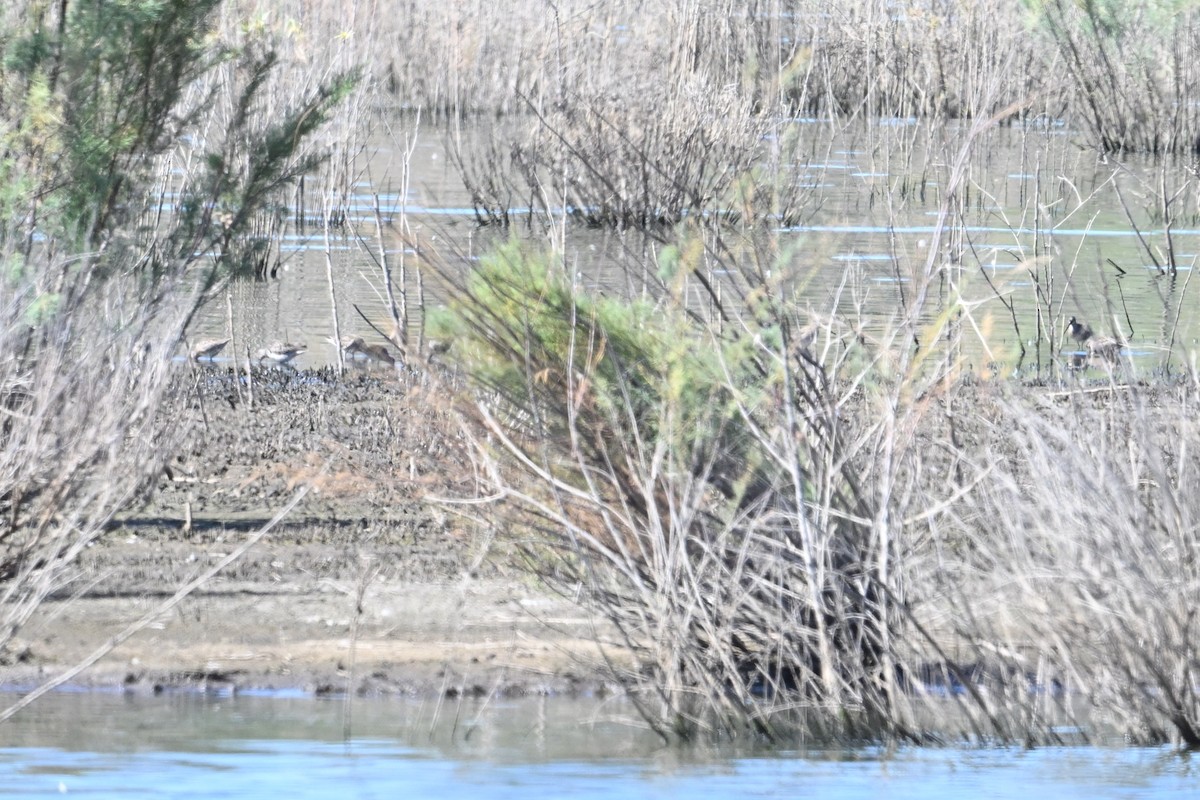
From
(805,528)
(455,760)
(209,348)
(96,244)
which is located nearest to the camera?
(805,528)

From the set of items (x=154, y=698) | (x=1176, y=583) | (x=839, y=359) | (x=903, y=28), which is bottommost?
(x=154, y=698)

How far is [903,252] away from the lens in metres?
11.3

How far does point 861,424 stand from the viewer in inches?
223

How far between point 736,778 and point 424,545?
2.87 m

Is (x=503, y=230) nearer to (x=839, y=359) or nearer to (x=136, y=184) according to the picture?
(x=136, y=184)

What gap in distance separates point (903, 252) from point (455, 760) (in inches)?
266

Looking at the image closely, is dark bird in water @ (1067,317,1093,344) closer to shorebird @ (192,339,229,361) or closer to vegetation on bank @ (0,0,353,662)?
vegetation on bank @ (0,0,353,662)

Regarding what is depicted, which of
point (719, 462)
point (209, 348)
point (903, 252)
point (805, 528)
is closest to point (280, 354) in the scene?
point (209, 348)

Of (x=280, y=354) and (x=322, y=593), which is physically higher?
(x=280, y=354)

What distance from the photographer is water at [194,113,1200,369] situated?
37.9 feet

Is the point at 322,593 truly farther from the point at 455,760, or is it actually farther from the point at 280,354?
the point at 280,354

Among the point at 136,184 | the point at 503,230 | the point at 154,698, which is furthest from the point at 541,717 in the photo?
the point at 503,230

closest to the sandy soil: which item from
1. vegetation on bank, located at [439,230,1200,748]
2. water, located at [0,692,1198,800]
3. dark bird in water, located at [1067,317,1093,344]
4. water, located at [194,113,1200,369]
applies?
water, located at [0,692,1198,800]

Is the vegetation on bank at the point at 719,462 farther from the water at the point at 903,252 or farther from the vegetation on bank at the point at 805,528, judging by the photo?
the water at the point at 903,252
